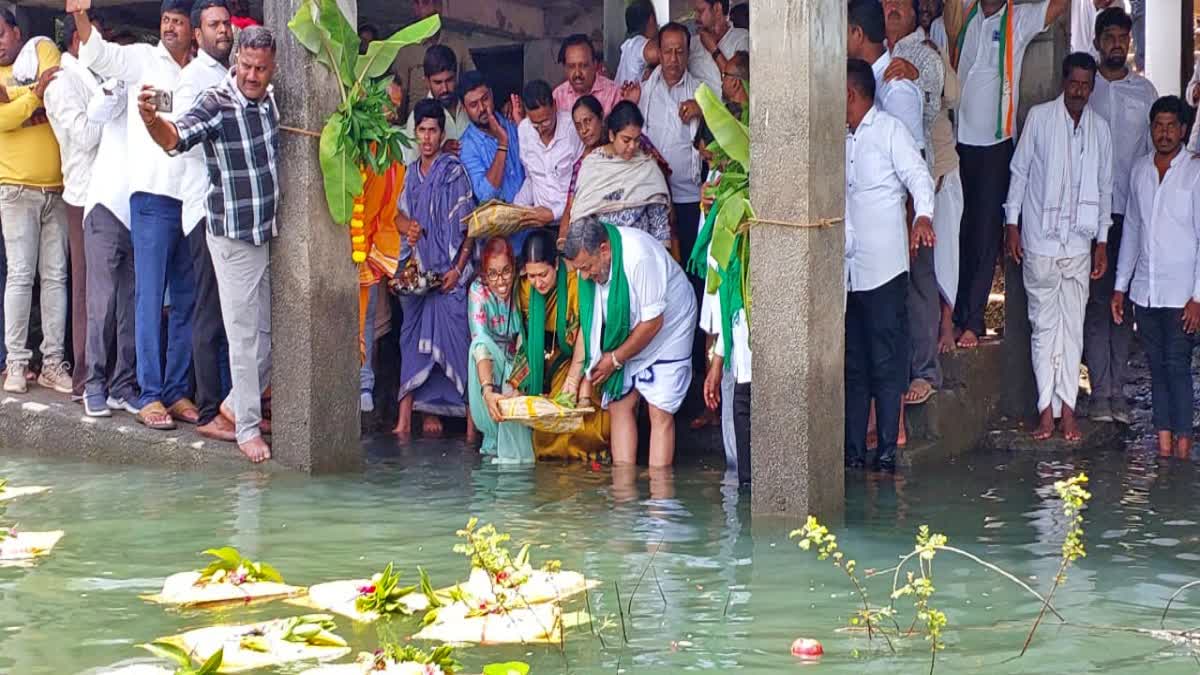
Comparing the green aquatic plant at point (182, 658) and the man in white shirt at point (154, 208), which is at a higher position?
the man in white shirt at point (154, 208)

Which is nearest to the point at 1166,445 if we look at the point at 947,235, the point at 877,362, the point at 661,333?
the point at 947,235

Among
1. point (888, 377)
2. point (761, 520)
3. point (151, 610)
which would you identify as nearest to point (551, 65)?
point (888, 377)

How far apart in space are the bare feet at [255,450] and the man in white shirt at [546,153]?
2.05 metres

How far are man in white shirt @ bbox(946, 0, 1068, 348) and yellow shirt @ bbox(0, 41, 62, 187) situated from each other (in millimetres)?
5082

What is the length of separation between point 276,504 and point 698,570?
7.58ft

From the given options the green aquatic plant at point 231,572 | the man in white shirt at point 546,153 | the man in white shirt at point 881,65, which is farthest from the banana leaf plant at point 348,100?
the green aquatic plant at point 231,572

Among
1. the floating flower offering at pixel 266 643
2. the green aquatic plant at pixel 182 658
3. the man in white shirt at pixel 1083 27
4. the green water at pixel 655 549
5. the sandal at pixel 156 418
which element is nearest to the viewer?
the green aquatic plant at pixel 182 658

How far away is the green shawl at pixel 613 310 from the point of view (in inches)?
328

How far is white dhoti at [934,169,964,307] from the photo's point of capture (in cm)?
887

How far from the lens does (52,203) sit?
366 inches

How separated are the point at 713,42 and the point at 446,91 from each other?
164 centimetres

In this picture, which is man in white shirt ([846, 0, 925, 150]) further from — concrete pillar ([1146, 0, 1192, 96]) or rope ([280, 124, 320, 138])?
concrete pillar ([1146, 0, 1192, 96])

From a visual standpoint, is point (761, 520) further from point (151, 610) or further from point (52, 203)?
point (52, 203)

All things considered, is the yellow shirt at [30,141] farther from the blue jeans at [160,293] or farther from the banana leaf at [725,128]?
the banana leaf at [725,128]
